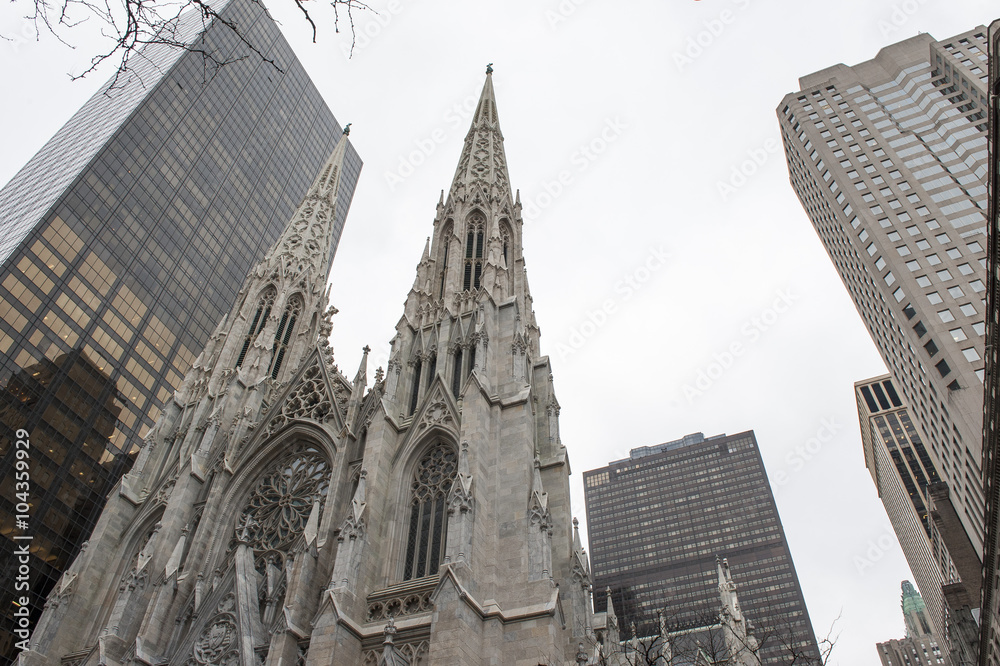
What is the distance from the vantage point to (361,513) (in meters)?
21.7

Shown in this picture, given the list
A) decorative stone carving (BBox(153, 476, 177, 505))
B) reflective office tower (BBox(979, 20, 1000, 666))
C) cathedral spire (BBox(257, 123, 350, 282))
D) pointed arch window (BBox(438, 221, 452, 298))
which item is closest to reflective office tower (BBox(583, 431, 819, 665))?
reflective office tower (BBox(979, 20, 1000, 666))

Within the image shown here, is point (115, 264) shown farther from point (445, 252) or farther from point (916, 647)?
point (916, 647)

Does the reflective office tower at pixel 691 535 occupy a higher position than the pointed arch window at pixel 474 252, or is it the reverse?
the reflective office tower at pixel 691 535

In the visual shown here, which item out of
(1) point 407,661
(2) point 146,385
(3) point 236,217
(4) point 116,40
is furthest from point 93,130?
(4) point 116,40

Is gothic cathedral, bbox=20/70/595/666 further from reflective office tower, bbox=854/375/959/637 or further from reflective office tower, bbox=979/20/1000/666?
reflective office tower, bbox=854/375/959/637

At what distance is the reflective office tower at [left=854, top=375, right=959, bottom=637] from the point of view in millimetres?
96312

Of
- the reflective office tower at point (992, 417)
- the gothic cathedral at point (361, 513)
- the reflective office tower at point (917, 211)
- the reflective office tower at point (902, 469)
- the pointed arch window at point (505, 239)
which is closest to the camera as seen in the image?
the gothic cathedral at point (361, 513)

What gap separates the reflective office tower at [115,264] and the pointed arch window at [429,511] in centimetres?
1818

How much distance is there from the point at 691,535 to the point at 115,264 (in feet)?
295

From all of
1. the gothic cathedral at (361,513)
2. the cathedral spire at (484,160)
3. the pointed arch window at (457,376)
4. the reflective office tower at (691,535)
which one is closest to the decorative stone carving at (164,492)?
the gothic cathedral at (361,513)

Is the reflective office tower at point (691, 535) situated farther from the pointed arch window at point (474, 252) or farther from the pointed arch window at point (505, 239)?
the pointed arch window at point (474, 252)

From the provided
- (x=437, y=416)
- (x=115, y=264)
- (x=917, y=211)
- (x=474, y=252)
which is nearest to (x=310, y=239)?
(x=115, y=264)

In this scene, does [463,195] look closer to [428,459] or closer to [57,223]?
[428,459]

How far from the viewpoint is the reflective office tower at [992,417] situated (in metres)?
20.6
